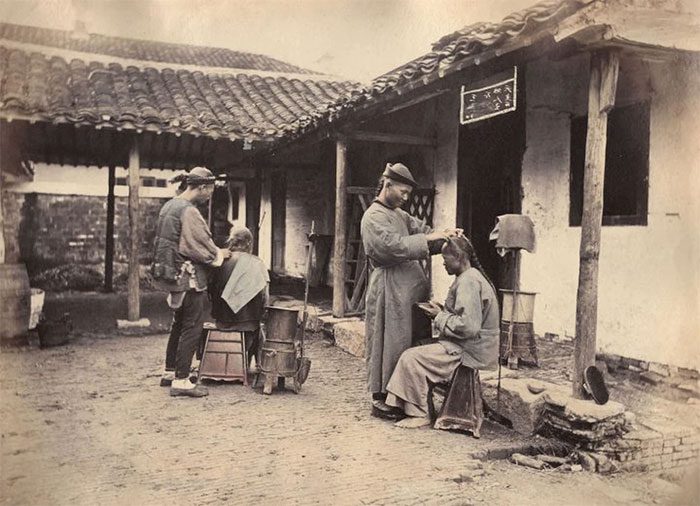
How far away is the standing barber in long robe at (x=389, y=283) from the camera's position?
4.79m

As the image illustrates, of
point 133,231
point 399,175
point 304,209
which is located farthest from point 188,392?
point 304,209

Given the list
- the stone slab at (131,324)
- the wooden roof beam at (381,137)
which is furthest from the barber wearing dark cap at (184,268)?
the stone slab at (131,324)

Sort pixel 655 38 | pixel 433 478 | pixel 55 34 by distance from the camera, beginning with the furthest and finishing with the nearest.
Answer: pixel 55 34
pixel 655 38
pixel 433 478

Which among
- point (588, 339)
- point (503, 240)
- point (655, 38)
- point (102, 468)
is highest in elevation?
point (655, 38)

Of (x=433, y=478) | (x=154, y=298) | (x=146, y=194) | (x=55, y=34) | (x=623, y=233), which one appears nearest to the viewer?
(x=433, y=478)

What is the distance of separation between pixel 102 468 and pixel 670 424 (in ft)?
13.0

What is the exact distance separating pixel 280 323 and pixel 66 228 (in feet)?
37.5

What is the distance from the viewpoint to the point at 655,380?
16.9ft

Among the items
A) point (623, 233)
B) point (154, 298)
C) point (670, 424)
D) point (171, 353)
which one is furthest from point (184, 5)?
point (154, 298)

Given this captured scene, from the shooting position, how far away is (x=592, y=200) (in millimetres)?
4344

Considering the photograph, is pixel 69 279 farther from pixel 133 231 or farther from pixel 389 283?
pixel 389 283

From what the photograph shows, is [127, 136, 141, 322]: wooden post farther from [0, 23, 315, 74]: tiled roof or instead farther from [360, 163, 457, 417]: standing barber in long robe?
[360, 163, 457, 417]: standing barber in long robe

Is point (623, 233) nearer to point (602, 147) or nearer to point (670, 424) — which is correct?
point (602, 147)

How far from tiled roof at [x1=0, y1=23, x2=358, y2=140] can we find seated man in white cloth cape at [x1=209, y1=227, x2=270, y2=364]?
3.02m
